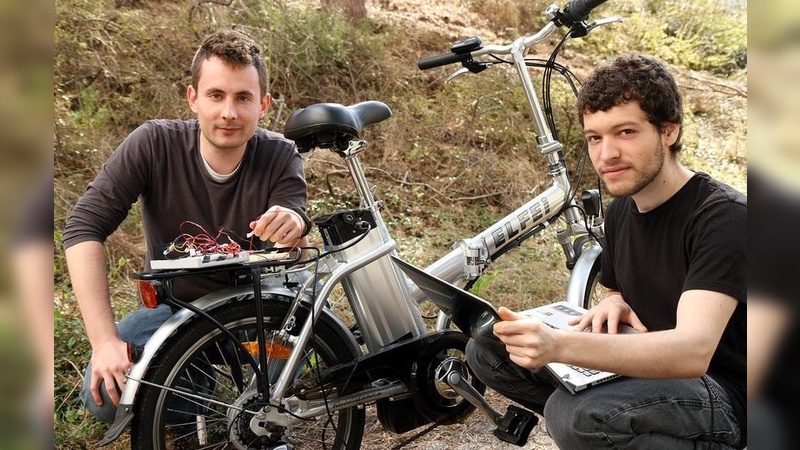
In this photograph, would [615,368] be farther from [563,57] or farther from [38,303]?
[563,57]

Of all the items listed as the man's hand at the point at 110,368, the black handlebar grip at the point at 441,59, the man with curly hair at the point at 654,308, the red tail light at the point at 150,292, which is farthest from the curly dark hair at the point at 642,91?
the man's hand at the point at 110,368

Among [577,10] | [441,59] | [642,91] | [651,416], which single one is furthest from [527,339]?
[577,10]

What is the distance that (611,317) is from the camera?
2096 millimetres

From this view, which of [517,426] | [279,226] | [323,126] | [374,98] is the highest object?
[374,98]

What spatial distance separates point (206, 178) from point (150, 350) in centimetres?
66

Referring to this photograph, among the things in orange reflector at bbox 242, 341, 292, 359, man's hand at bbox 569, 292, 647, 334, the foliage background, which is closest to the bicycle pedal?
man's hand at bbox 569, 292, 647, 334

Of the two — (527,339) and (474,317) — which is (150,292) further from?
(527,339)

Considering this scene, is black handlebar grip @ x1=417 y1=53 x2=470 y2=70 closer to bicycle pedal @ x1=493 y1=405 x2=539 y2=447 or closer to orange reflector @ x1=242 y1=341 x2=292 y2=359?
orange reflector @ x1=242 y1=341 x2=292 y2=359

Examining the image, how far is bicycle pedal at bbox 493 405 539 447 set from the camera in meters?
2.41

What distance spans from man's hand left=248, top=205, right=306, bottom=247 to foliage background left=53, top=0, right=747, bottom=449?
1490 millimetres

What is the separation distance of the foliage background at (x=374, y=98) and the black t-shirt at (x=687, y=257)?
201 centimetres

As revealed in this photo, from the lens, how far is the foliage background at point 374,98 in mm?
4520

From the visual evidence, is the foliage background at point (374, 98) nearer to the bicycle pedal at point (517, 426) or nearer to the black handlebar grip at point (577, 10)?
the black handlebar grip at point (577, 10)

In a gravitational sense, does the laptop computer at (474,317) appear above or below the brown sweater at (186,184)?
below
